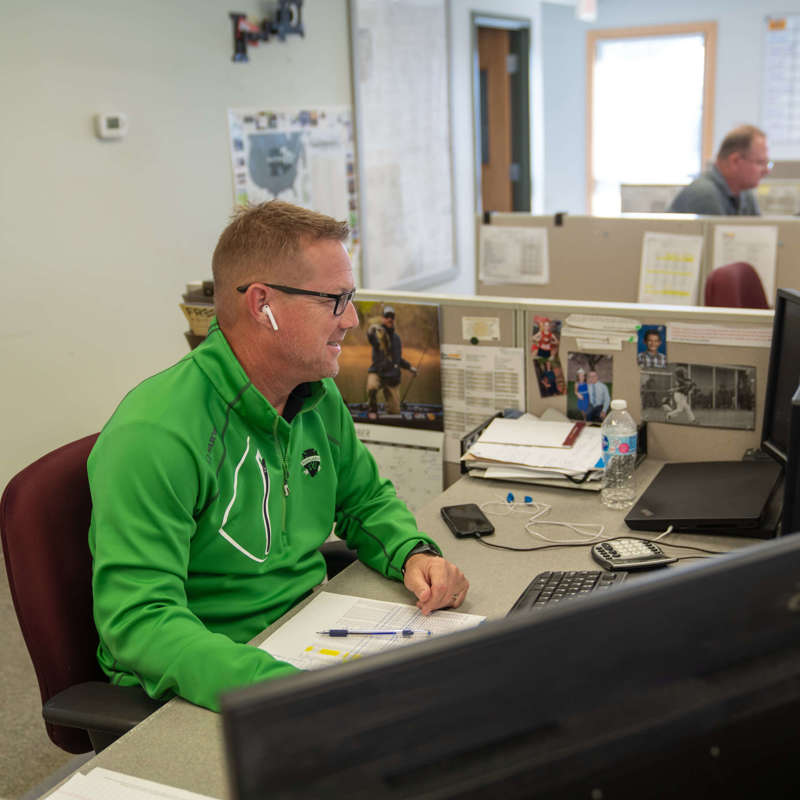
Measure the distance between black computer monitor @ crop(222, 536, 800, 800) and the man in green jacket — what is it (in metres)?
0.69

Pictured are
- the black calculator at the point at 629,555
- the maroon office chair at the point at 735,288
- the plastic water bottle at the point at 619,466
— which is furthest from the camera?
the maroon office chair at the point at 735,288

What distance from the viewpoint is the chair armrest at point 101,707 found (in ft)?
4.17

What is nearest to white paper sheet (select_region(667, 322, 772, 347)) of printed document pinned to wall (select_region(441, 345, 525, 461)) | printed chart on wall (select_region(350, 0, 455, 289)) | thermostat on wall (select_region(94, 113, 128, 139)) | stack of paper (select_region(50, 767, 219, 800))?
printed document pinned to wall (select_region(441, 345, 525, 461))

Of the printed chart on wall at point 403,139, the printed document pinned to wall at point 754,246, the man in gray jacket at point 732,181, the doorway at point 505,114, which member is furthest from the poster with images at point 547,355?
the doorway at point 505,114

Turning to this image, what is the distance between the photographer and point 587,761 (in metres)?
0.58

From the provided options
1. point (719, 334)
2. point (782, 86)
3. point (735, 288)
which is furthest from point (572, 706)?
point (782, 86)

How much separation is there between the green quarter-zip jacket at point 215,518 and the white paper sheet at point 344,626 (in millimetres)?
79

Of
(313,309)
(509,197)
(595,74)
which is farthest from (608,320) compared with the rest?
(595,74)

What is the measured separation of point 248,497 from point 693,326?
40.6 inches

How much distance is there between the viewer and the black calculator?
1.60 meters

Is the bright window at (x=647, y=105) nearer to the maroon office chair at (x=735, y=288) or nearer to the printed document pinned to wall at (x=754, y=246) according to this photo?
the printed document pinned to wall at (x=754, y=246)

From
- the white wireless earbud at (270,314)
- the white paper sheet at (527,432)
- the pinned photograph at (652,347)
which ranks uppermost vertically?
the white wireless earbud at (270,314)

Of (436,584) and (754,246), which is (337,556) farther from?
(754,246)

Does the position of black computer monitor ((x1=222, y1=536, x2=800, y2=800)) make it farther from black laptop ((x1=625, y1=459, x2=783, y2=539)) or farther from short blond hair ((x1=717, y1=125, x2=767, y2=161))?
short blond hair ((x1=717, y1=125, x2=767, y2=161))
